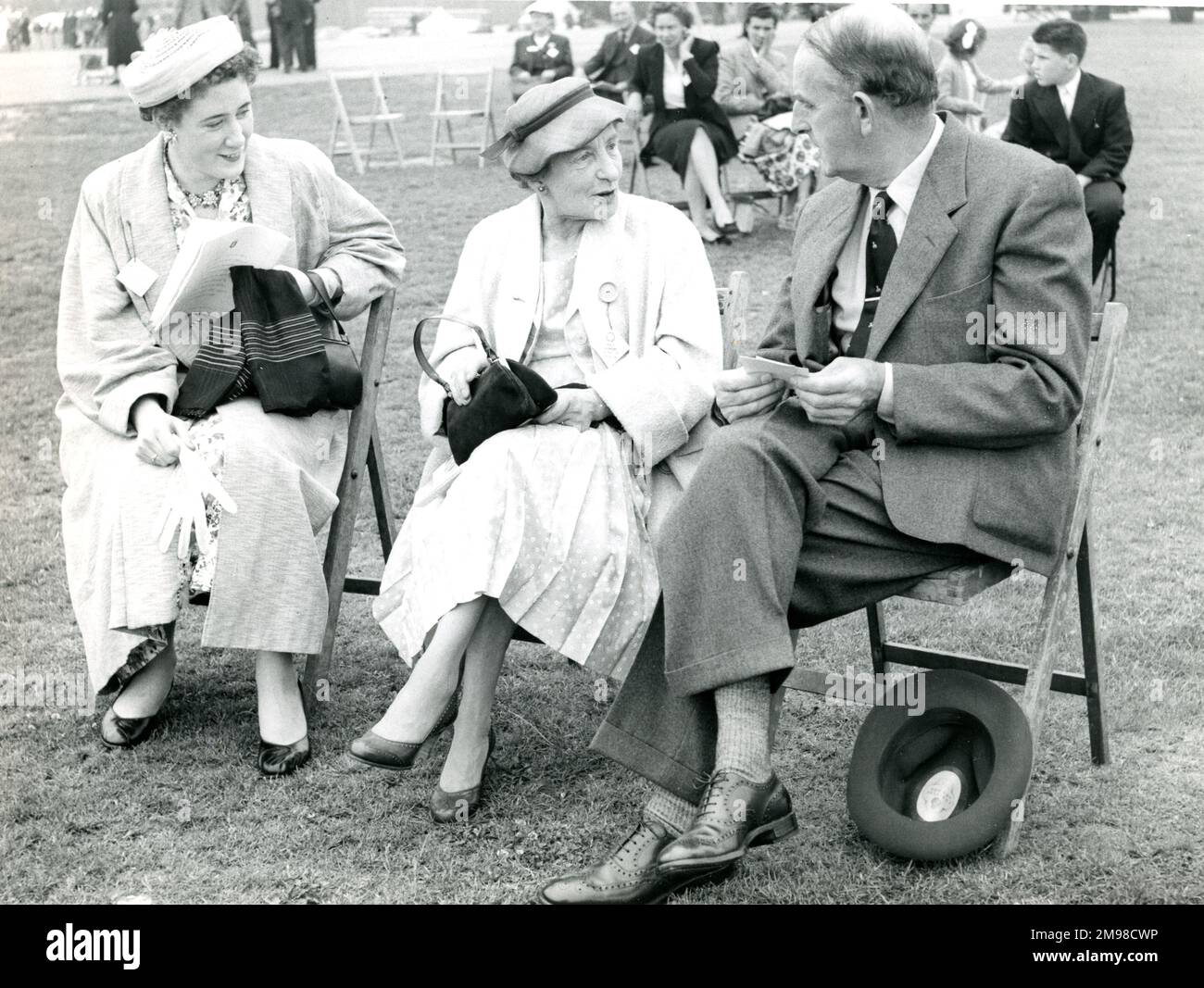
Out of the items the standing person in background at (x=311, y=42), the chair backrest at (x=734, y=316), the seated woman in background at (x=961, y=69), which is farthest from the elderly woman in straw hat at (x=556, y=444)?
the standing person in background at (x=311, y=42)

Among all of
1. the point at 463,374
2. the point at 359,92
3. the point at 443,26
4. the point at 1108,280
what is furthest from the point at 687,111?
the point at 463,374

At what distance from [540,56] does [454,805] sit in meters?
10.6

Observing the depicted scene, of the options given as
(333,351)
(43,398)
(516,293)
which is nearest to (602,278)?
(516,293)

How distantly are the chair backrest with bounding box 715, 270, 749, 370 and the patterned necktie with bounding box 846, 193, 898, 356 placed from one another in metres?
0.70

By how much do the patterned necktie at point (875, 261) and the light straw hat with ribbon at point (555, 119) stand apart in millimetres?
825

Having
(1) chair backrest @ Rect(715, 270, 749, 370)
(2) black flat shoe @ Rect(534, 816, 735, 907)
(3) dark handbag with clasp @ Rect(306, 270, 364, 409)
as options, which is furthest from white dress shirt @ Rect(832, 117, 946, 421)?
(3) dark handbag with clasp @ Rect(306, 270, 364, 409)

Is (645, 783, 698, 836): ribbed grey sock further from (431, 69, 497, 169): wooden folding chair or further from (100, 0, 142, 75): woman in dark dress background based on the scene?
(431, 69, 497, 169): wooden folding chair

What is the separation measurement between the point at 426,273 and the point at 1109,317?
7.05 m

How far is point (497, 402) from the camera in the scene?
371 cm

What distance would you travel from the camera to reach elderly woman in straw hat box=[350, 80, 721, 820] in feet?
11.6

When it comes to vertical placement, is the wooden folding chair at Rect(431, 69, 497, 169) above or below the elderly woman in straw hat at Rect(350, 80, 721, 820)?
below

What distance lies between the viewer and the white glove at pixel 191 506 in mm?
3814

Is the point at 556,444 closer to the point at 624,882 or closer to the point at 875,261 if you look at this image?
the point at 875,261

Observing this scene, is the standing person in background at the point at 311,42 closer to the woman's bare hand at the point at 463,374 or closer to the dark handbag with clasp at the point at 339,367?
the dark handbag with clasp at the point at 339,367
